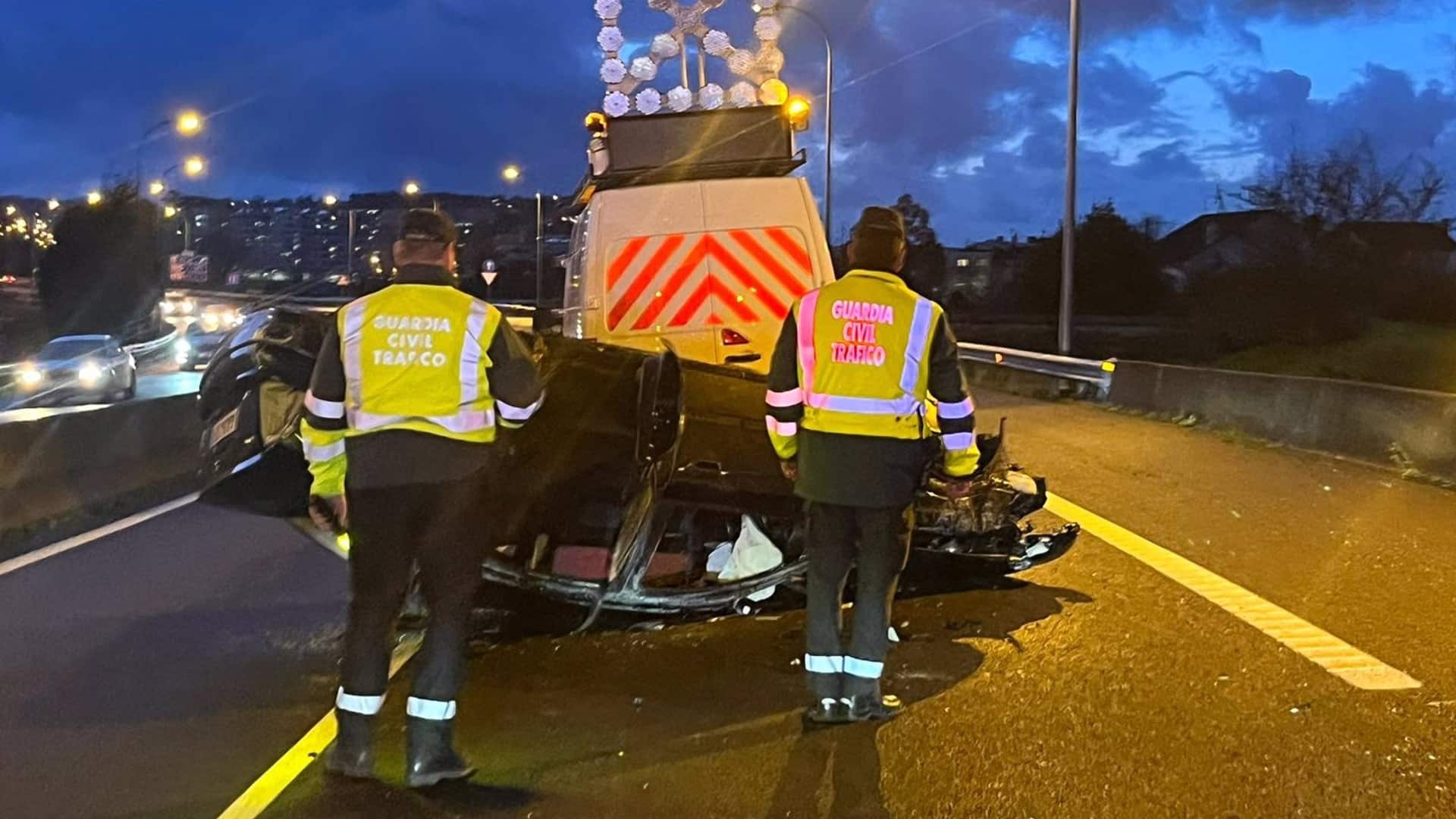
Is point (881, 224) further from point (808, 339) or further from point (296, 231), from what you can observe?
point (296, 231)

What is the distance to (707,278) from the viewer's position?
8.93 meters

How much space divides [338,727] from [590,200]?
5810 millimetres

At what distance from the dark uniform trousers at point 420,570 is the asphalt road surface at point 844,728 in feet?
1.21

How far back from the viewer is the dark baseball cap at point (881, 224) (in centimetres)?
495

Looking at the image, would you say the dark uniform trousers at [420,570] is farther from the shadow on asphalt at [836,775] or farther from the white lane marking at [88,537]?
the white lane marking at [88,537]

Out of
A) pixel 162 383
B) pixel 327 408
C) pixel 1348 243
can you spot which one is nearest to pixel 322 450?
pixel 327 408

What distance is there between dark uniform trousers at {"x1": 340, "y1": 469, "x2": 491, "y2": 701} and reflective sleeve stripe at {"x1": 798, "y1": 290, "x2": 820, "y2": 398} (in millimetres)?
1198

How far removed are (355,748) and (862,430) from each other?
1.98 m

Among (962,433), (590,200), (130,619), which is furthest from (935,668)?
(590,200)

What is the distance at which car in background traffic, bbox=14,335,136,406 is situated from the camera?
84.1 ft

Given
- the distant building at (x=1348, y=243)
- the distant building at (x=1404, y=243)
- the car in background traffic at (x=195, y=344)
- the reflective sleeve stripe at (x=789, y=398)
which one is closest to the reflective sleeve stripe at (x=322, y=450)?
the reflective sleeve stripe at (x=789, y=398)

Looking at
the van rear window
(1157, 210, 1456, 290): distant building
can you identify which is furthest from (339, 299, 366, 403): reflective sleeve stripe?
(1157, 210, 1456, 290): distant building

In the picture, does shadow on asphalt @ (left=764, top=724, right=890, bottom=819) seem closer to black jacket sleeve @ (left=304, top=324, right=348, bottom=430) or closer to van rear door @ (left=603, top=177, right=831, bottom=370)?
black jacket sleeve @ (left=304, top=324, right=348, bottom=430)

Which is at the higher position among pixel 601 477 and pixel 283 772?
pixel 601 477
